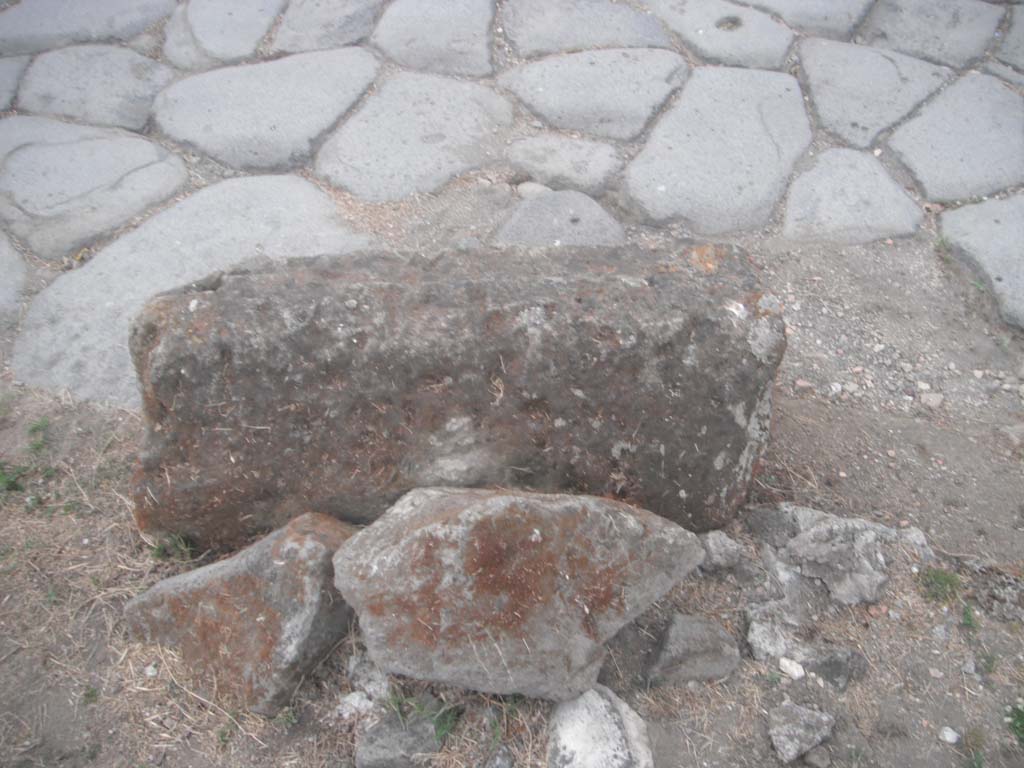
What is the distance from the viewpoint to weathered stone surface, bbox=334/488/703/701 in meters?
1.67

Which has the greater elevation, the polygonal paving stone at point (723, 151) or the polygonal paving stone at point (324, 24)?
the polygonal paving stone at point (324, 24)

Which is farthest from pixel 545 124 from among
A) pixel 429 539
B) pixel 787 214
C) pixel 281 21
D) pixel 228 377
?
pixel 429 539

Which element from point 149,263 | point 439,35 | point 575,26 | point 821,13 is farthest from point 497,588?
point 821,13

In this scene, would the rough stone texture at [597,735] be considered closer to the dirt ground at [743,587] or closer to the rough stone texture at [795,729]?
the dirt ground at [743,587]

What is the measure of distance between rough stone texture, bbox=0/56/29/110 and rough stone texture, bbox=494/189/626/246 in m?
1.97

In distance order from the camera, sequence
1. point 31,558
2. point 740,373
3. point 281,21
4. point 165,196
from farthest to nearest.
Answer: point 281,21, point 165,196, point 31,558, point 740,373

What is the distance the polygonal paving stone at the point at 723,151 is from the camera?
10.3ft

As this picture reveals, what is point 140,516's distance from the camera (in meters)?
2.05

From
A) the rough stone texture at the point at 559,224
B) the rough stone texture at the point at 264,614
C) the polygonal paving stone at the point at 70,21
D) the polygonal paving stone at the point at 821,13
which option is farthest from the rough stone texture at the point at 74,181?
the polygonal paving stone at the point at 821,13

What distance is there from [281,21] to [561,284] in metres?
2.49

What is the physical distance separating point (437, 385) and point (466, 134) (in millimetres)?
1725

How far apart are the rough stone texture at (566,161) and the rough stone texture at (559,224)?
9 cm

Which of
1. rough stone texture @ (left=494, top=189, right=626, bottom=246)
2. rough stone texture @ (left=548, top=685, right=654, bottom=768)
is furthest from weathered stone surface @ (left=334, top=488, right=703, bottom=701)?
rough stone texture @ (left=494, top=189, right=626, bottom=246)

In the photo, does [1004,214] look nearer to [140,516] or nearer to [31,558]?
Result: [140,516]
